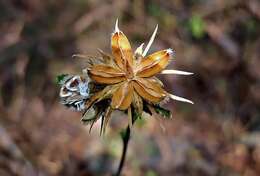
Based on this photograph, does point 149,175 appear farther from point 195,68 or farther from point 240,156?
point 195,68

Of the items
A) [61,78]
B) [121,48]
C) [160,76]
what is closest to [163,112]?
[121,48]

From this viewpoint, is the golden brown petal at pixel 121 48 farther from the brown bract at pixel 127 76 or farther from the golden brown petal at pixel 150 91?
the golden brown petal at pixel 150 91

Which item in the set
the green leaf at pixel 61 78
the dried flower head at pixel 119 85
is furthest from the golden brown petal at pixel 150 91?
the green leaf at pixel 61 78

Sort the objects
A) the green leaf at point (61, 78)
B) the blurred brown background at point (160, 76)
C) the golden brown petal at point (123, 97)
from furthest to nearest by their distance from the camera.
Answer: the blurred brown background at point (160, 76) → the green leaf at point (61, 78) → the golden brown petal at point (123, 97)

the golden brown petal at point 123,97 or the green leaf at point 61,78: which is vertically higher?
the green leaf at point 61,78

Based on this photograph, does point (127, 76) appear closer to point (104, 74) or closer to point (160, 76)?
point (104, 74)

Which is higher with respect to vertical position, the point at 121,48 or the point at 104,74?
the point at 121,48

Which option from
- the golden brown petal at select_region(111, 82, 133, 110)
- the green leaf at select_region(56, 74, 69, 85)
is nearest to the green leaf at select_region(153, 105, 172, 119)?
the golden brown petal at select_region(111, 82, 133, 110)
